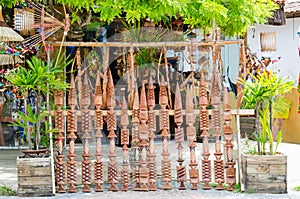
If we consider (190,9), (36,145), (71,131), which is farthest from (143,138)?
(190,9)

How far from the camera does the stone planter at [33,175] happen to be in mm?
6328

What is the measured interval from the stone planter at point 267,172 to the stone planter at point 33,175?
7.32ft

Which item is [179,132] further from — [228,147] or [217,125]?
[228,147]

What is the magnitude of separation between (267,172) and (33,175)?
258cm

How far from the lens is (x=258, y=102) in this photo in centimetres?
671

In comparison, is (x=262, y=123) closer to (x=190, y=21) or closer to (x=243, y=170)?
(x=243, y=170)

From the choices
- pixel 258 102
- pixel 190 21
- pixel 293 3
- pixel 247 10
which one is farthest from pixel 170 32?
pixel 293 3

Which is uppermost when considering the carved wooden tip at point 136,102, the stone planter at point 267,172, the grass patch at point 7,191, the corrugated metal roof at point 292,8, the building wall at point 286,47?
the corrugated metal roof at point 292,8

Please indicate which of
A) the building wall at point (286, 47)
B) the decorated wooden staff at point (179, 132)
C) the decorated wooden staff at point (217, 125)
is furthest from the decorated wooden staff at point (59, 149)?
the building wall at point (286, 47)

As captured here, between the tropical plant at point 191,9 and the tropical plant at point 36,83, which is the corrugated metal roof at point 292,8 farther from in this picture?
the tropical plant at point 36,83

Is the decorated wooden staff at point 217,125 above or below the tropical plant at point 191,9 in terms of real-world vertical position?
below

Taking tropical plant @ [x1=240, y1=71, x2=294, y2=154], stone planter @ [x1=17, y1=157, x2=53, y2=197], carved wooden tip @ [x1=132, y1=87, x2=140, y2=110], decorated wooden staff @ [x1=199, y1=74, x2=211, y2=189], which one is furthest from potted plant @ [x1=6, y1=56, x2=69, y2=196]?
tropical plant @ [x1=240, y1=71, x2=294, y2=154]

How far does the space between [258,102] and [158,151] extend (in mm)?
3708

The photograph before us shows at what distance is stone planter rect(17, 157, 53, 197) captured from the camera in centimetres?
633
